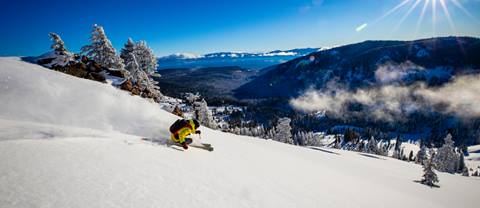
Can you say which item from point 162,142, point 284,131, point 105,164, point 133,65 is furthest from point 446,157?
point 105,164

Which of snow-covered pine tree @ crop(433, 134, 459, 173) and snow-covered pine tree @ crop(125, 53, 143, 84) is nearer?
snow-covered pine tree @ crop(125, 53, 143, 84)

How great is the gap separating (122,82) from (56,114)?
13.5 m

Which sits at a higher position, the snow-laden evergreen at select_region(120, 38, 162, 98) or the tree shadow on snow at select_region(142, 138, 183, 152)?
the snow-laden evergreen at select_region(120, 38, 162, 98)

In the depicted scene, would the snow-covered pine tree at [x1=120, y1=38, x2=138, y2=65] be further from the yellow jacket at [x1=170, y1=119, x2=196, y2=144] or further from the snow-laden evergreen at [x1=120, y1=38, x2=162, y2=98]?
the yellow jacket at [x1=170, y1=119, x2=196, y2=144]

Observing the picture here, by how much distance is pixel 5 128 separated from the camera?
8422mm

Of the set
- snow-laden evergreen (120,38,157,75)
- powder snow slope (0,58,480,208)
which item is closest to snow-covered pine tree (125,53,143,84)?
snow-laden evergreen (120,38,157,75)

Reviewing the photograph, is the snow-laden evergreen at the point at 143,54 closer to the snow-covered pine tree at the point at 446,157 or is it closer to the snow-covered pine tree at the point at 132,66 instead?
the snow-covered pine tree at the point at 132,66

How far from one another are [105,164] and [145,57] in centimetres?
4980

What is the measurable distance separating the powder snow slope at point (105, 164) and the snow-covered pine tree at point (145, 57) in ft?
128

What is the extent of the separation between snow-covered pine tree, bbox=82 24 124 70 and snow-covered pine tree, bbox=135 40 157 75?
9.48 meters

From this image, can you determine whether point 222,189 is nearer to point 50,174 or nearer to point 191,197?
point 191,197

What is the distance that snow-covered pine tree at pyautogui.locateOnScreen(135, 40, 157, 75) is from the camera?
51684mm

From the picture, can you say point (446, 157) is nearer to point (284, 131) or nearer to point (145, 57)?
point (284, 131)

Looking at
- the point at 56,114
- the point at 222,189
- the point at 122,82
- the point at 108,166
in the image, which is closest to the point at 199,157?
the point at 222,189
